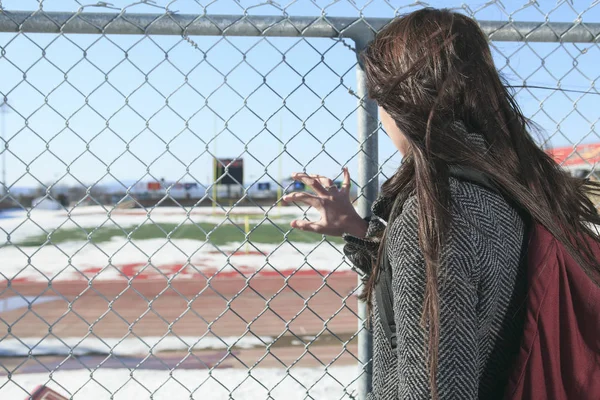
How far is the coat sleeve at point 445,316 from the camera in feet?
3.26

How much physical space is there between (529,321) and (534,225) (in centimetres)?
21

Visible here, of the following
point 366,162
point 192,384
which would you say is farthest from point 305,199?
point 192,384

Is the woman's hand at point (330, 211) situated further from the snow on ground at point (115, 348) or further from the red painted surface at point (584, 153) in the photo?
the snow on ground at point (115, 348)

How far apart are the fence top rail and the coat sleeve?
1.06 meters

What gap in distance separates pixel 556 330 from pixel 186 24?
147 cm

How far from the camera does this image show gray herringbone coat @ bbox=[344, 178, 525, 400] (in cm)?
100

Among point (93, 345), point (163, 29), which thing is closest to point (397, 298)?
point (163, 29)

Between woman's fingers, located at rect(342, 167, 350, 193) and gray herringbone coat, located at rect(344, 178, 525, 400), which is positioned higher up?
woman's fingers, located at rect(342, 167, 350, 193)

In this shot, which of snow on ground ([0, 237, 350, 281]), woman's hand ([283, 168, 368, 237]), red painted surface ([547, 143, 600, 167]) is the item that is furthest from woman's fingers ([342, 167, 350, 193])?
snow on ground ([0, 237, 350, 281])

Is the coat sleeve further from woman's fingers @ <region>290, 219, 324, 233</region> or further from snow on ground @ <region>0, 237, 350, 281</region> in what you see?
snow on ground @ <region>0, 237, 350, 281</region>

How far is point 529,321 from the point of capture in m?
1.05

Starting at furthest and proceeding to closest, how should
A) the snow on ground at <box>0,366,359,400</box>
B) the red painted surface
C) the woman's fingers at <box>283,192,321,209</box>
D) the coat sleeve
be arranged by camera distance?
1. the snow on ground at <box>0,366,359,400</box>
2. the red painted surface
3. the woman's fingers at <box>283,192,321,209</box>
4. the coat sleeve

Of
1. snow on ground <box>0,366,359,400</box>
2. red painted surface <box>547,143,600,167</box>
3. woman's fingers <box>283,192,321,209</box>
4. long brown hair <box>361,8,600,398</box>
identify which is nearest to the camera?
long brown hair <box>361,8,600,398</box>

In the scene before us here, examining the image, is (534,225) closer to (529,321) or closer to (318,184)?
(529,321)
